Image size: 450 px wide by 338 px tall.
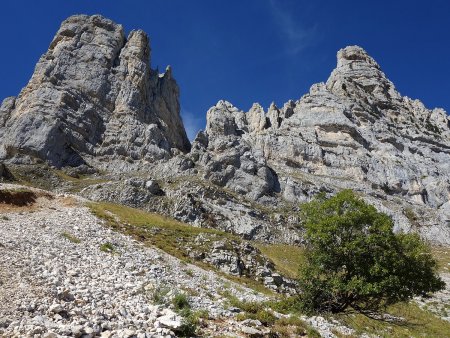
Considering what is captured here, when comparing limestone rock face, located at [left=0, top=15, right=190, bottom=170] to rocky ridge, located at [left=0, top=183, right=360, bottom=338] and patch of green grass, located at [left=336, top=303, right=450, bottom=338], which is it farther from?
patch of green grass, located at [left=336, top=303, right=450, bottom=338]

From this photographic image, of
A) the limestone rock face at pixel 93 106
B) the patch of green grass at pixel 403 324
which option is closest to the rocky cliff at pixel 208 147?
the limestone rock face at pixel 93 106

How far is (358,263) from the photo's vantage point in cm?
2556

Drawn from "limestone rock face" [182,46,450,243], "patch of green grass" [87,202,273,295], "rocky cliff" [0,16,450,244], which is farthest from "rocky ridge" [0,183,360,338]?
"limestone rock face" [182,46,450,243]

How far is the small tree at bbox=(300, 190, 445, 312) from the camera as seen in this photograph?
81.8 ft

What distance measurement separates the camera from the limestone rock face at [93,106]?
4483 inches

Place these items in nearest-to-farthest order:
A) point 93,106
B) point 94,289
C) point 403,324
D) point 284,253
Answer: point 94,289, point 403,324, point 284,253, point 93,106

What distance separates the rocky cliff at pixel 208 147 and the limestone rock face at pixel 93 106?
37 centimetres

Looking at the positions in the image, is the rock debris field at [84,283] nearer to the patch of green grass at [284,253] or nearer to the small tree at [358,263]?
the small tree at [358,263]

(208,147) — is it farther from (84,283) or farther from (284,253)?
(84,283)

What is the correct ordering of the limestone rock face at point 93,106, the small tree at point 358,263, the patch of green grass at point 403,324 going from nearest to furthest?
the small tree at point 358,263
the patch of green grass at point 403,324
the limestone rock face at point 93,106

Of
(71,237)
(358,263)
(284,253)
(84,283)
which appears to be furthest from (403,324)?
(284,253)

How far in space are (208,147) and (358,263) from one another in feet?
384

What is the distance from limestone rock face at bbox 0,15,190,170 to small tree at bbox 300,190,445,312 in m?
97.4

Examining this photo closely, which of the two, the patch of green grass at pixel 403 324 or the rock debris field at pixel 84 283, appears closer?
the rock debris field at pixel 84 283
